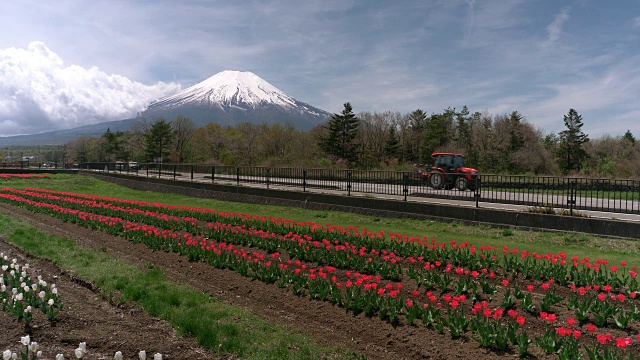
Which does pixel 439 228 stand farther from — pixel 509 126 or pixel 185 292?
pixel 509 126

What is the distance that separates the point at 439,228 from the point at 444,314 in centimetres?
831

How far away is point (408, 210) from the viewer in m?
16.2

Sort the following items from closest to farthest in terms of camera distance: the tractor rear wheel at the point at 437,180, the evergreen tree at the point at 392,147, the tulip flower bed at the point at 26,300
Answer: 1. the tulip flower bed at the point at 26,300
2. the tractor rear wheel at the point at 437,180
3. the evergreen tree at the point at 392,147

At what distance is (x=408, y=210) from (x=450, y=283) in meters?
9.10

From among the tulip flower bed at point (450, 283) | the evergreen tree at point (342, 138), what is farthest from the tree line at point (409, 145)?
the tulip flower bed at point (450, 283)

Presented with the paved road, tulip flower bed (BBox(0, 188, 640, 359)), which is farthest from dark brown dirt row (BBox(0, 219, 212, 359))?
the paved road

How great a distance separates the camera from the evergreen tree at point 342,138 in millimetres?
58344

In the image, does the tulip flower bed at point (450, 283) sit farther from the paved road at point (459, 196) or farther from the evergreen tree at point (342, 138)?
the evergreen tree at point (342, 138)

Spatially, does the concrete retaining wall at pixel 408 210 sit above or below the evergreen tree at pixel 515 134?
below

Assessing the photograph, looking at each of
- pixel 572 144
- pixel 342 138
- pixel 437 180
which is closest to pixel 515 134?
pixel 572 144

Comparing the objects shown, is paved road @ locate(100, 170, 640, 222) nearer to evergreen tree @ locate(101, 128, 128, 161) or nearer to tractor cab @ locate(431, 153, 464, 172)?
tractor cab @ locate(431, 153, 464, 172)

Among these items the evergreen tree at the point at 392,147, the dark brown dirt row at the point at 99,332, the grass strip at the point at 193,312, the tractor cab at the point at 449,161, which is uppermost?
the evergreen tree at the point at 392,147

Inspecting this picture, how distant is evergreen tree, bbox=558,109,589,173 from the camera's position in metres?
52.3

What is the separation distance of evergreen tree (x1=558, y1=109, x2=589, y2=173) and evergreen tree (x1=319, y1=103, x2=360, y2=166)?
1014 inches
